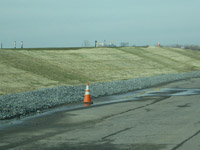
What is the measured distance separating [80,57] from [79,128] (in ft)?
122

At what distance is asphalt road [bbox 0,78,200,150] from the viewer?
852 cm

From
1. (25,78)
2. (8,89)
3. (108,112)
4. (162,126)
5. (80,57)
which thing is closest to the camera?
(162,126)

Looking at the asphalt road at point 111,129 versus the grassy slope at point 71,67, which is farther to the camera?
the grassy slope at point 71,67

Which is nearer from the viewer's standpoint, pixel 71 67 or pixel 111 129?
pixel 111 129

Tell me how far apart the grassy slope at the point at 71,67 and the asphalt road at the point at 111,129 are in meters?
10.6

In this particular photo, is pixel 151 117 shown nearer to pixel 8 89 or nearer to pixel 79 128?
pixel 79 128

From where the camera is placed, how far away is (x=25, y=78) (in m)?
28.5

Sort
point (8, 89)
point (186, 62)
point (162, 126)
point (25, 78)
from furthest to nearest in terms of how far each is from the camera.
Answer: point (186, 62) → point (25, 78) → point (8, 89) → point (162, 126)

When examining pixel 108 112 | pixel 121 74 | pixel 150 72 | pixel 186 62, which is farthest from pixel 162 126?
pixel 186 62

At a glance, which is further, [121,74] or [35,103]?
[121,74]

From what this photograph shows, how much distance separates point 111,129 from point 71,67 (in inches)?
1127

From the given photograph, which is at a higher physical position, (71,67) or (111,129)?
(111,129)

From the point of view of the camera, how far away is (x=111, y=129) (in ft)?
34.3

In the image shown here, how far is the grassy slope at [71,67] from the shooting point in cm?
2805
